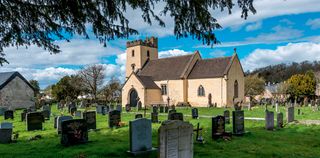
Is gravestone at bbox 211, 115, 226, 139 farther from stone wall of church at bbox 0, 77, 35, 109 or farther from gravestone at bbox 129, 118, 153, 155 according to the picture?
stone wall of church at bbox 0, 77, 35, 109

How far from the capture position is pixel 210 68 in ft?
140

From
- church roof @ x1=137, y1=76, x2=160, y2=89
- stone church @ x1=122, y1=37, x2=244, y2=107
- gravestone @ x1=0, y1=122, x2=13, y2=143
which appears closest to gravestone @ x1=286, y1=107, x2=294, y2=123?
gravestone @ x1=0, y1=122, x2=13, y2=143

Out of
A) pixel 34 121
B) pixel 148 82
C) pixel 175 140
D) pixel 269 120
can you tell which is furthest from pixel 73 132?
pixel 148 82

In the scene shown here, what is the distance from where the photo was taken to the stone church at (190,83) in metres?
40.4

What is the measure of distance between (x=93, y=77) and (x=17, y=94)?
36.3 ft

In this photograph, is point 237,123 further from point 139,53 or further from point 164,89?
point 139,53

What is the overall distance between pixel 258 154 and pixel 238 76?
111ft

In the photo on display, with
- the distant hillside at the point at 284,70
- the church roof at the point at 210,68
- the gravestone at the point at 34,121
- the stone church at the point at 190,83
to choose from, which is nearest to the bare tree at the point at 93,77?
the stone church at the point at 190,83

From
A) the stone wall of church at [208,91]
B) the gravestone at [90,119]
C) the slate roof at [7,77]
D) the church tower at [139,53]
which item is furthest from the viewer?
the church tower at [139,53]

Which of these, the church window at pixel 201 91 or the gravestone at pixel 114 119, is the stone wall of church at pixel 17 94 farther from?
the gravestone at pixel 114 119

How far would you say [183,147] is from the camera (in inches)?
288

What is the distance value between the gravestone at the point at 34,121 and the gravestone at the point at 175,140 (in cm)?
1173

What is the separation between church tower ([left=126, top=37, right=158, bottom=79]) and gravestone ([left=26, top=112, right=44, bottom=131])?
36524 mm

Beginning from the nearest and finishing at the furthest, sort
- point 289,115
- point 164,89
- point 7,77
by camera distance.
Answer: point 289,115
point 7,77
point 164,89
